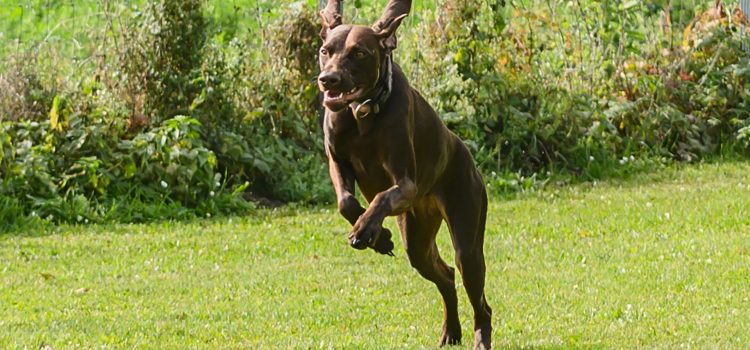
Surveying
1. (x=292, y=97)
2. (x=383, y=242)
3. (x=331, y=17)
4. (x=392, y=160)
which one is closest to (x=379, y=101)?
(x=392, y=160)

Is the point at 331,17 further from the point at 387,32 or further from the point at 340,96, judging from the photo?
the point at 340,96

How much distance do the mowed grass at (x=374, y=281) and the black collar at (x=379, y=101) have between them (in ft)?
5.06

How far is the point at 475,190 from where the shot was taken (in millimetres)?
7023

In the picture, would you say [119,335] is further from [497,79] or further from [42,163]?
[497,79]

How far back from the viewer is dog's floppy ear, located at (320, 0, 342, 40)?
21.3 feet

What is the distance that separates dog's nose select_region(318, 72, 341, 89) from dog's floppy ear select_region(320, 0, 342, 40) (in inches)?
15.3

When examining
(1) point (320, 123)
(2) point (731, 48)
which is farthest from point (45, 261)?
(2) point (731, 48)

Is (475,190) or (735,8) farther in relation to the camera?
(735,8)

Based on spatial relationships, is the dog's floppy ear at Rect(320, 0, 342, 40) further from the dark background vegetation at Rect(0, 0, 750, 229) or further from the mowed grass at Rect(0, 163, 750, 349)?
the dark background vegetation at Rect(0, 0, 750, 229)

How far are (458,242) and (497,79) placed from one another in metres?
6.70

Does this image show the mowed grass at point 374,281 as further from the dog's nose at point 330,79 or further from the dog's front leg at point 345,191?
the dog's nose at point 330,79

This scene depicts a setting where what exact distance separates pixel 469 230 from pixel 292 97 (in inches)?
251

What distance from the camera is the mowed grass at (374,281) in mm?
7820

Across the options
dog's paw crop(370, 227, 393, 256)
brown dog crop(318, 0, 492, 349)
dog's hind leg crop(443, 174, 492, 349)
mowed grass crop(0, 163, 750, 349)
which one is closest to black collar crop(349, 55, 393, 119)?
brown dog crop(318, 0, 492, 349)
